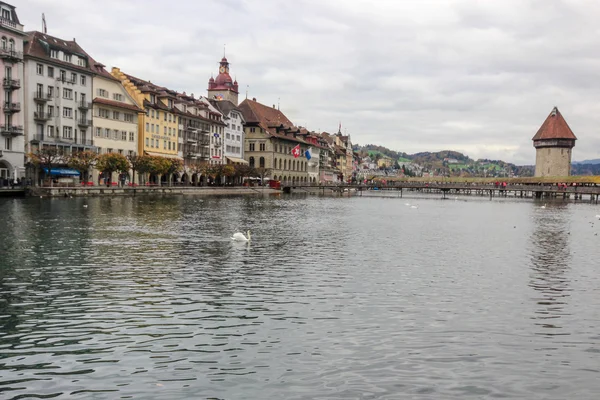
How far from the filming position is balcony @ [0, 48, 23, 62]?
7837 cm

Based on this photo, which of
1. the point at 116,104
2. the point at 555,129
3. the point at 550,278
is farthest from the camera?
the point at 555,129

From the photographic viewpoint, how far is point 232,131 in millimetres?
150500

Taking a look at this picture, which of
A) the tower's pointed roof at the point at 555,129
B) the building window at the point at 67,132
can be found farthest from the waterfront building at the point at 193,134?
the tower's pointed roof at the point at 555,129

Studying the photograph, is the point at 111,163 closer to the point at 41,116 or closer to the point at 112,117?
the point at 41,116

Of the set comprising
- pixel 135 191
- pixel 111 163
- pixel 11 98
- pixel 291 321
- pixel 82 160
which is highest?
pixel 11 98

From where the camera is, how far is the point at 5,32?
7894 cm

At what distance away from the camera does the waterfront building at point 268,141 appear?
160875 mm

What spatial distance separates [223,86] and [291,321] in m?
158

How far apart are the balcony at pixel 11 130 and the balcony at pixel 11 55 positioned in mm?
9097

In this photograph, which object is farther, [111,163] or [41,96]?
[111,163]

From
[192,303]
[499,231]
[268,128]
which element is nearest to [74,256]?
[192,303]

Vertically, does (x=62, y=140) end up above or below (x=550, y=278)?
above

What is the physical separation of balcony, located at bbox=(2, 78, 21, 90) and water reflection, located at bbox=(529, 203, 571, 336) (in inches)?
2745

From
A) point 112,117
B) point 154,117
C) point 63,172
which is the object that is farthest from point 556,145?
point 63,172
